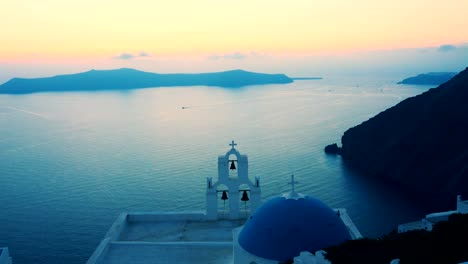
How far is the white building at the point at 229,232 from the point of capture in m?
11.8

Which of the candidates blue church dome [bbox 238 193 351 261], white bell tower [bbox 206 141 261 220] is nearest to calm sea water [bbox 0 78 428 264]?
white bell tower [bbox 206 141 261 220]

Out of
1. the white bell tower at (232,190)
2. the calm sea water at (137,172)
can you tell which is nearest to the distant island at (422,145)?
the calm sea water at (137,172)

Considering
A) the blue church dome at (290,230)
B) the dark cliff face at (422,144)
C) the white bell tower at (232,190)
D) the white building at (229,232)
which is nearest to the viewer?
the blue church dome at (290,230)

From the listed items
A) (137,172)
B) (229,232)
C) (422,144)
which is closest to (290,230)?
(229,232)

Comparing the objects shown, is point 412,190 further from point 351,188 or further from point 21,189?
point 21,189

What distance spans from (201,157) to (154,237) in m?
32.8

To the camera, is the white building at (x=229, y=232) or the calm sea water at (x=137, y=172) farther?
the calm sea water at (x=137, y=172)

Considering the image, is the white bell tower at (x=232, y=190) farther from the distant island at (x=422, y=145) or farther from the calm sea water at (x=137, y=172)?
the distant island at (x=422, y=145)

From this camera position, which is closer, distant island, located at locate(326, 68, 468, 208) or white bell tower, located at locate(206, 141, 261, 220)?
white bell tower, located at locate(206, 141, 261, 220)

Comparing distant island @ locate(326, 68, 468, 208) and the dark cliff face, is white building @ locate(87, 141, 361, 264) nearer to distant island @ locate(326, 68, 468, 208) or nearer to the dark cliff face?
distant island @ locate(326, 68, 468, 208)

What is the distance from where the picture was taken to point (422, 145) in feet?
143

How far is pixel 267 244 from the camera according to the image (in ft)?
38.7

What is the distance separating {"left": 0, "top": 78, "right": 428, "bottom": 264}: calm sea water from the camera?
29.7 m

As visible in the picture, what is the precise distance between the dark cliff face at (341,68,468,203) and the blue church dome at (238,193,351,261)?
92.9ft
